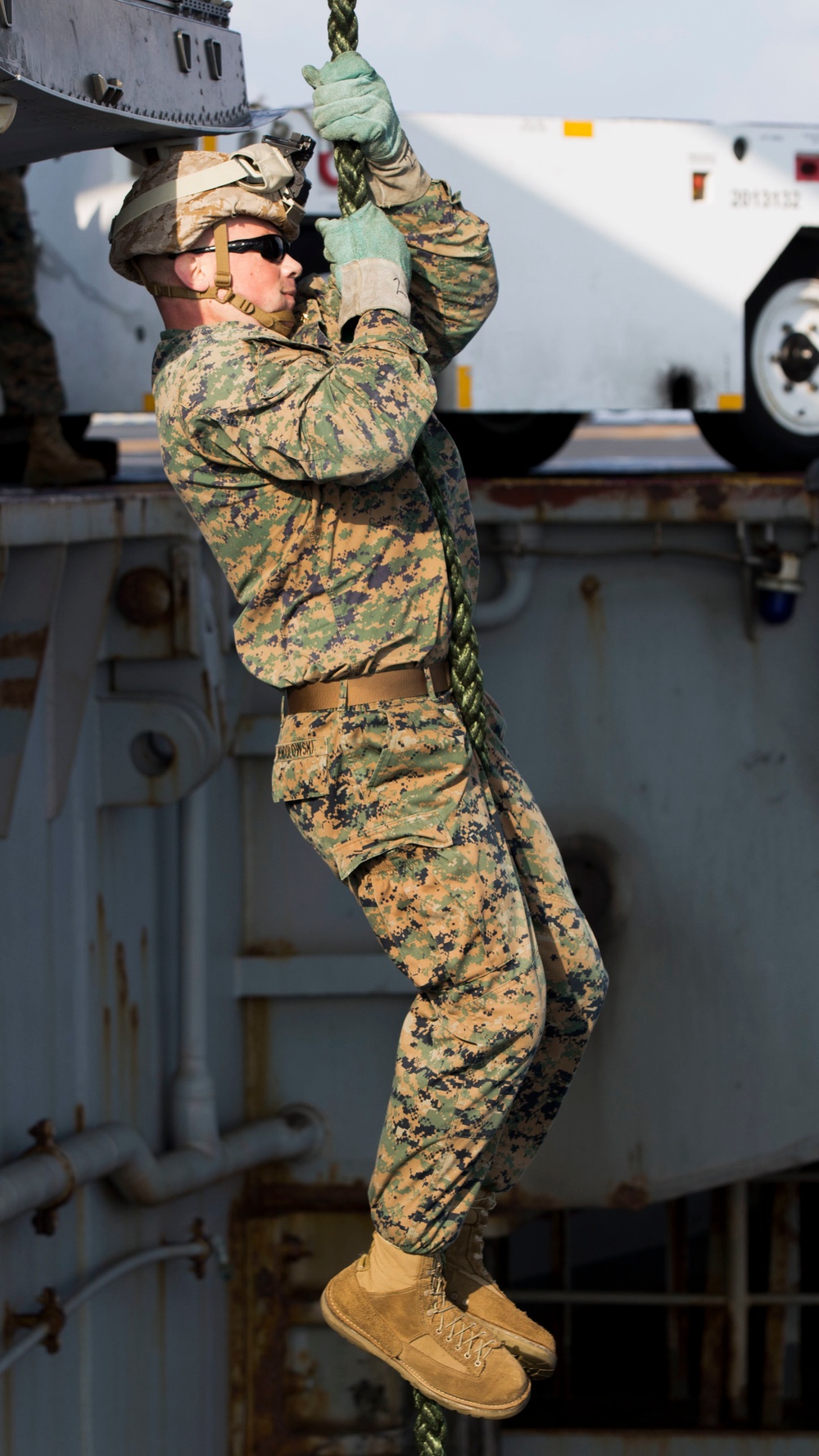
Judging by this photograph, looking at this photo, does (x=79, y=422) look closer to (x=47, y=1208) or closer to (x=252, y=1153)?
(x=252, y=1153)

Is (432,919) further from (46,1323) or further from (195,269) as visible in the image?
(46,1323)

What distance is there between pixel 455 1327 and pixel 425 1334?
60 mm

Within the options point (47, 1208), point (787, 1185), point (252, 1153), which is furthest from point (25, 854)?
point (787, 1185)

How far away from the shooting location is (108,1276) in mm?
5188

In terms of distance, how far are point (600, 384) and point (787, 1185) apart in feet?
12.0

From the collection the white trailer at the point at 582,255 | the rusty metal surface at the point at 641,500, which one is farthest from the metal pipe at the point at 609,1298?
the white trailer at the point at 582,255

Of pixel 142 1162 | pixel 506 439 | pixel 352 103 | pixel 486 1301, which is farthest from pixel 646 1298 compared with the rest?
pixel 352 103

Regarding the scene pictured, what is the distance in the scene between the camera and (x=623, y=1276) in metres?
8.38

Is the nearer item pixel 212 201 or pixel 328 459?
pixel 328 459

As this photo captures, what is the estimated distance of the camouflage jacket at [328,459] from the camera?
2.67 m

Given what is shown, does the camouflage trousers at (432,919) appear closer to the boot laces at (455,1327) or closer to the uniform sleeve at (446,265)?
the boot laces at (455,1327)

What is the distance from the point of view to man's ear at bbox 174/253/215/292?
9.39ft

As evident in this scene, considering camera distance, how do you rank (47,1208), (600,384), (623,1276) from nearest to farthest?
Result: (47,1208) < (600,384) < (623,1276)

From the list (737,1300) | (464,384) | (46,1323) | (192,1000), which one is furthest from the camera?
(737,1300)
